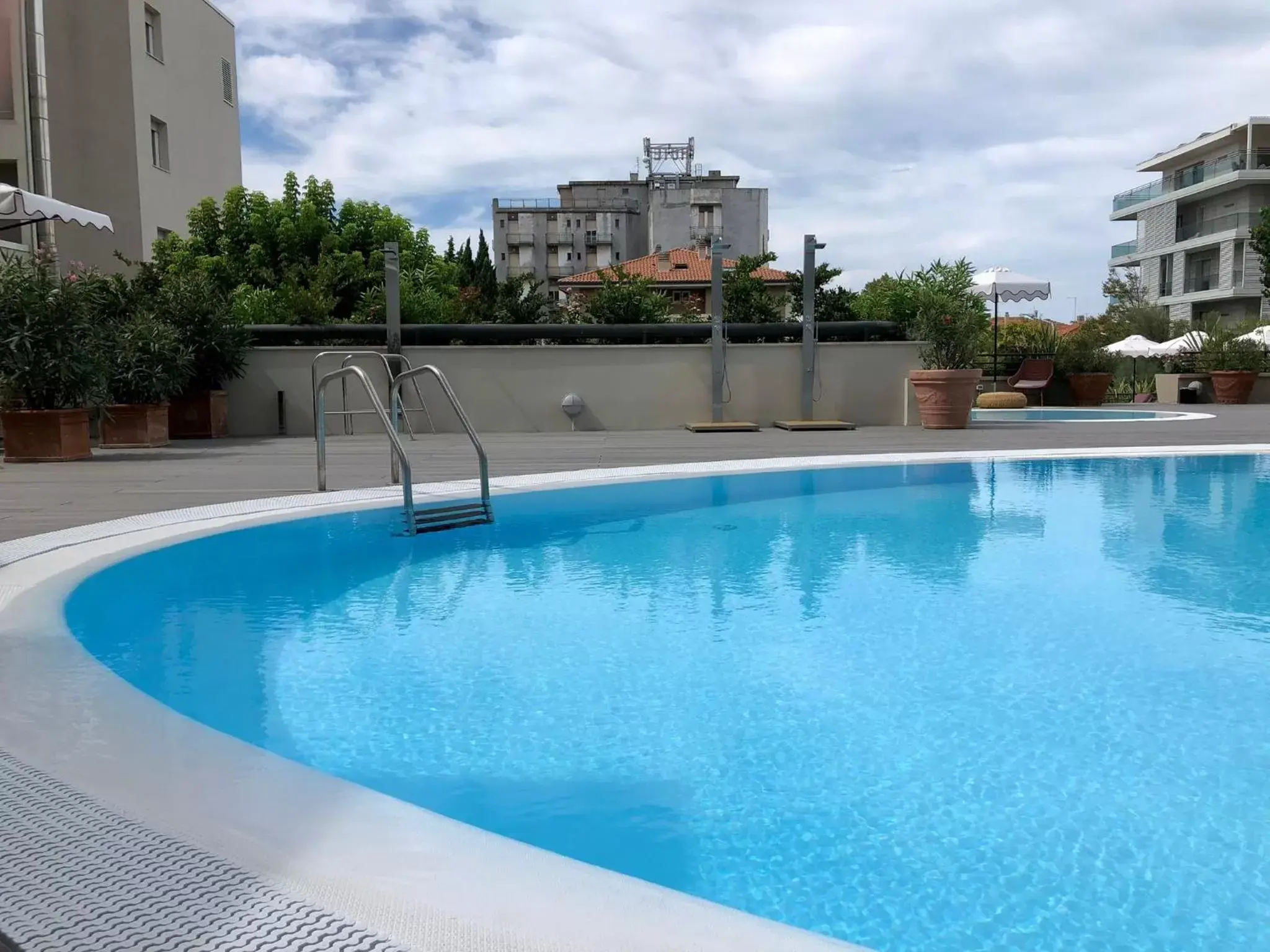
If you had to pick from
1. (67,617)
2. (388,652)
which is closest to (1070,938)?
(388,652)

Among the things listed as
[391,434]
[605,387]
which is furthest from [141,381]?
[391,434]

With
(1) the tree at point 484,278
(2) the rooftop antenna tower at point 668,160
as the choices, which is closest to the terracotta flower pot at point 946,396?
(1) the tree at point 484,278

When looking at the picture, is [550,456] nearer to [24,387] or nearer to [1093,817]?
[24,387]

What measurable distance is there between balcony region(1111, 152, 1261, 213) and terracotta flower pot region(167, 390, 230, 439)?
4633 centimetres

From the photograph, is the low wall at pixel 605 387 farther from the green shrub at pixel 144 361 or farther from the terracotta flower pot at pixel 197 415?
the green shrub at pixel 144 361

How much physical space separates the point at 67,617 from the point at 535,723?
236cm

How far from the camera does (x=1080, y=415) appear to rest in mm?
18344

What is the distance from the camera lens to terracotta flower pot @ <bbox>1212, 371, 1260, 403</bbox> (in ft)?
76.0

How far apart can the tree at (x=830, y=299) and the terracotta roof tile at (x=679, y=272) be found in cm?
1573

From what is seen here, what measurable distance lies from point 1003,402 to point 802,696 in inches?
696

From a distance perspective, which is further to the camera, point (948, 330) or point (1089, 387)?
point (1089, 387)

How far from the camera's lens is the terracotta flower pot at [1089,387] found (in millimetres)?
22312

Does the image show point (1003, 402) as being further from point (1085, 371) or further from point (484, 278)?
point (484, 278)

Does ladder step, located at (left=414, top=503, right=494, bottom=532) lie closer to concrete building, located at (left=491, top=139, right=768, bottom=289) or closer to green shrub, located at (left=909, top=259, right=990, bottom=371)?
green shrub, located at (left=909, top=259, right=990, bottom=371)
